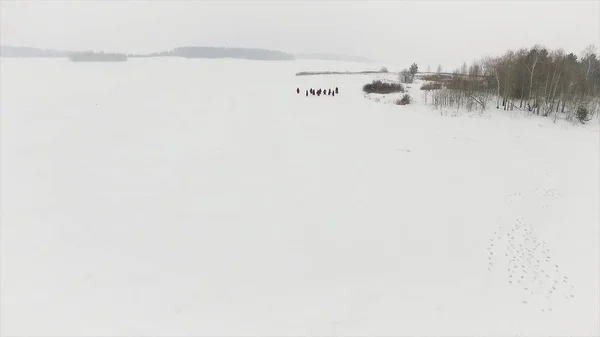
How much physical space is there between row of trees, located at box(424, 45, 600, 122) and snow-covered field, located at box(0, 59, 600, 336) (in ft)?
32.0

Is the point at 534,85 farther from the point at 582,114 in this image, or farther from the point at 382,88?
the point at 382,88

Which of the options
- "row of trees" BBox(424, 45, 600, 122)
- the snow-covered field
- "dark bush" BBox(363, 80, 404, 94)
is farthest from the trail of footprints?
"dark bush" BBox(363, 80, 404, 94)

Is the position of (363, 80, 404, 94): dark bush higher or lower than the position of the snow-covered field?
higher

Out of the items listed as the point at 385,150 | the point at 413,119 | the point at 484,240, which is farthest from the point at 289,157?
the point at 413,119

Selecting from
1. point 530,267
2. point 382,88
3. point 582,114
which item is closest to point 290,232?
point 530,267

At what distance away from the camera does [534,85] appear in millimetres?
26688

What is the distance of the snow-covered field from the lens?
6.32m

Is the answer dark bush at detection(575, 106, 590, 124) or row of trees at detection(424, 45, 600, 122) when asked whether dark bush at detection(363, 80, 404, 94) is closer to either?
row of trees at detection(424, 45, 600, 122)

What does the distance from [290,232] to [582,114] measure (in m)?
27.6

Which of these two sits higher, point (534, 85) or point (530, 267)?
point (534, 85)

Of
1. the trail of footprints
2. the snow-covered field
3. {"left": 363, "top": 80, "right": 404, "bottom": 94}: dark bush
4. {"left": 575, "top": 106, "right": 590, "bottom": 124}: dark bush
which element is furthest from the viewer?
{"left": 363, "top": 80, "right": 404, "bottom": 94}: dark bush

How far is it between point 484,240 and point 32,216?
13567 mm

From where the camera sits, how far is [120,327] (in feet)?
19.1

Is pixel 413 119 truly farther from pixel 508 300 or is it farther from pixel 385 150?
pixel 508 300
